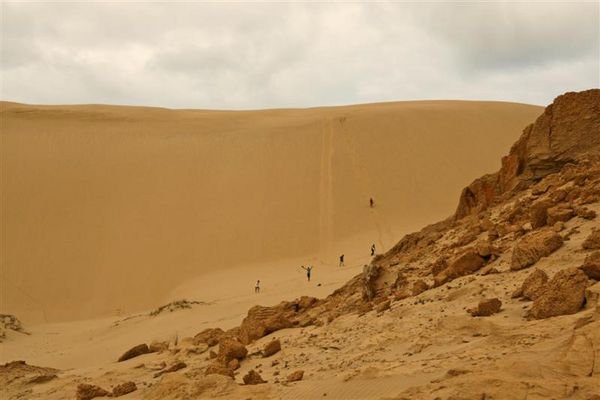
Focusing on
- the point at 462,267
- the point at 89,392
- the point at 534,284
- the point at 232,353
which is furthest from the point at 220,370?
the point at 534,284

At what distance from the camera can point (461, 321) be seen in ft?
19.2

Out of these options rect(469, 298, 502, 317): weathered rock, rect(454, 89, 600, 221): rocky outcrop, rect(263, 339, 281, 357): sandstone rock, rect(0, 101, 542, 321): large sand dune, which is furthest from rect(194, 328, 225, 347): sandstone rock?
rect(0, 101, 542, 321): large sand dune

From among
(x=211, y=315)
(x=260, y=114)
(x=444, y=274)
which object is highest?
(x=260, y=114)

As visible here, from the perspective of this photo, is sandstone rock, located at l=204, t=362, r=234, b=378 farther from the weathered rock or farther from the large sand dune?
the large sand dune

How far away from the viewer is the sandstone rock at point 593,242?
6336mm

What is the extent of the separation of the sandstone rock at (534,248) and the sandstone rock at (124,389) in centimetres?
377

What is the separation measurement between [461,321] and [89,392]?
12.0ft

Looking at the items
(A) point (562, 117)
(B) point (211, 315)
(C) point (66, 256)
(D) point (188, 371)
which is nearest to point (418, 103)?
(C) point (66, 256)

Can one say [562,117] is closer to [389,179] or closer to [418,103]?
[389,179]

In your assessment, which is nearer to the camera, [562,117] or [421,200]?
[562,117]

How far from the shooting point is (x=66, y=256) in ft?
74.1

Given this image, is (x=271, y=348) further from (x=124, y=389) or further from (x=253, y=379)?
(x=124, y=389)

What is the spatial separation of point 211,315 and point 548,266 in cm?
947

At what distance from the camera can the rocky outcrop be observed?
362 inches
